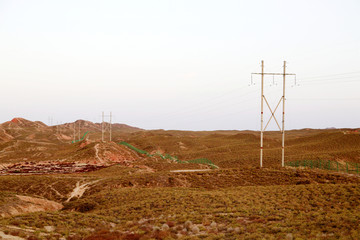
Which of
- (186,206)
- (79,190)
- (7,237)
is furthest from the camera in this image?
(79,190)

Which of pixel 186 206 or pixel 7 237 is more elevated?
pixel 7 237

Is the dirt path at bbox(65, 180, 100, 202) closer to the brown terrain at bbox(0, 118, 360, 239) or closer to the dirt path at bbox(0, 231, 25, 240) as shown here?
the brown terrain at bbox(0, 118, 360, 239)

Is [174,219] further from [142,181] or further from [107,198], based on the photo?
[142,181]

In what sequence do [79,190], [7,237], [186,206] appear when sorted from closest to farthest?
[7,237]
[186,206]
[79,190]

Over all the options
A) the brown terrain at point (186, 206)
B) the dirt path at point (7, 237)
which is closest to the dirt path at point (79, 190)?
the brown terrain at point (186, 206)

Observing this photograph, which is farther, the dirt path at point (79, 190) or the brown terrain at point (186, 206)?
the dirt path at point (79, 190)

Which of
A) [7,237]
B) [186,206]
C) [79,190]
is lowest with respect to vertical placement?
[79,190]

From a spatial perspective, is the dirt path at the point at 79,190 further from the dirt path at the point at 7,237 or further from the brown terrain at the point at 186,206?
the dirt path at the point at 7,237

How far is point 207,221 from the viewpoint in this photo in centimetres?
2008

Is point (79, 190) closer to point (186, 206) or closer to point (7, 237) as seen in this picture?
point (186, 206)

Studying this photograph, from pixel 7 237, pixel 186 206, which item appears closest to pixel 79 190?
pixel 186 206

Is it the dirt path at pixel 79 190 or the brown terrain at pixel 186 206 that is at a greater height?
the brown terrain at pixel 186 206

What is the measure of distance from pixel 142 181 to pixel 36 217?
21027 millimetres

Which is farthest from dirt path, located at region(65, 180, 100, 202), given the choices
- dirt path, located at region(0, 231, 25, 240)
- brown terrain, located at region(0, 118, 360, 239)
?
dirt path, located at region(0, 231, 25, 240)
